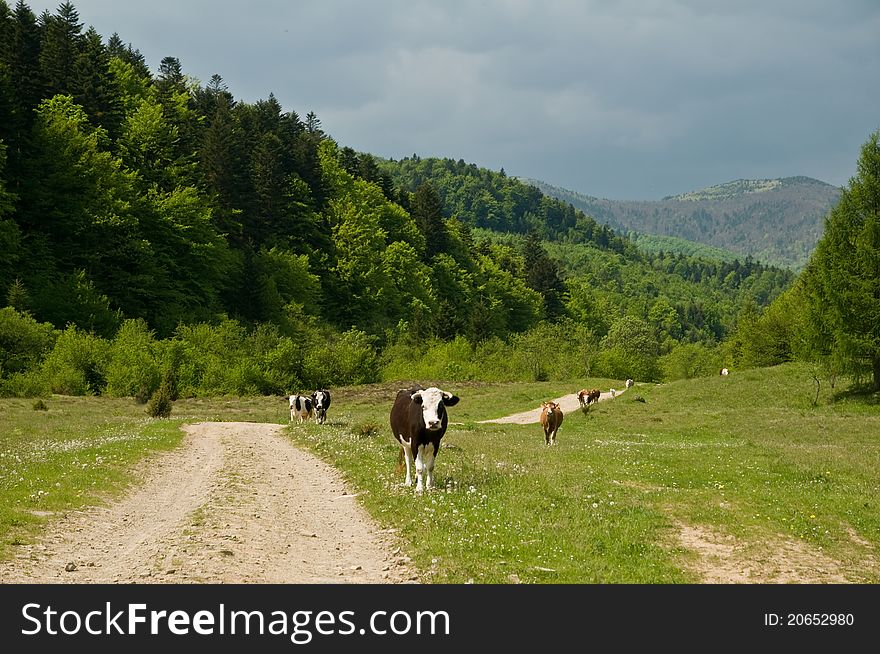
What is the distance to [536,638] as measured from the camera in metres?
8.48

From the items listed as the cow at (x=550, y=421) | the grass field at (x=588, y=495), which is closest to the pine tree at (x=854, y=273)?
the grass field at (x=588, y=495)

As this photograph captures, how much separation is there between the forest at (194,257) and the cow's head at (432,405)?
1657 inches

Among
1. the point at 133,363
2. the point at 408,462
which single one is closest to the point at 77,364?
the point at 133,363

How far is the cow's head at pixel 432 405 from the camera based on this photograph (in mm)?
16562

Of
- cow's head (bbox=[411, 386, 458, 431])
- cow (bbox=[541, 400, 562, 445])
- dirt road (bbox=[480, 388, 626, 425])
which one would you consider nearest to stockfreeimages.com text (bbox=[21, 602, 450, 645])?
cow's head (bbox=[411, 386, 458, 431])

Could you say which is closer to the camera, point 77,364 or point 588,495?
point 588,495

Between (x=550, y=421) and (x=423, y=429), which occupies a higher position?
(x=423, y=429)

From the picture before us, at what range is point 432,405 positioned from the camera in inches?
664

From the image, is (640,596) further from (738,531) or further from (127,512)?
(127,512)

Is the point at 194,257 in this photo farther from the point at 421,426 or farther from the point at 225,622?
the point at 225,622

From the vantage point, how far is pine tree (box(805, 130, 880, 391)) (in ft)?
166

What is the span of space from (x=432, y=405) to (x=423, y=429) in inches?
30.1

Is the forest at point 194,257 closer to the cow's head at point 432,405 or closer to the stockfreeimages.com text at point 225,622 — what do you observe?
the cow's head at point 432,405

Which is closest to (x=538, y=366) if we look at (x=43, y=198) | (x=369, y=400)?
(x=369, y=400)
